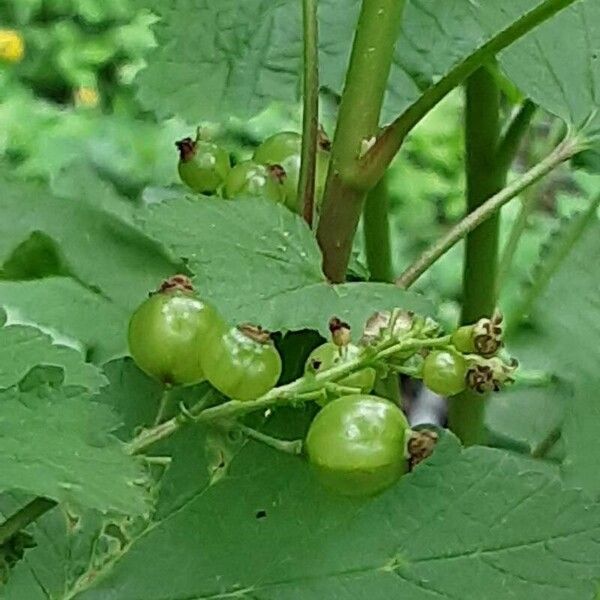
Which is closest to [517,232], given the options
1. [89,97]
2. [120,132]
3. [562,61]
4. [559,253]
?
[559,253]

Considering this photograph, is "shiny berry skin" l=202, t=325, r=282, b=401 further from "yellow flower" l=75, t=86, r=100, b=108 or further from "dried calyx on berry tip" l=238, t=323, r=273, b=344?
"yellow flower" l=75, t=86, r=100, b=108

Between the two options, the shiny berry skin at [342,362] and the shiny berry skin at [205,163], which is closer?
the shiny berry skin at [342,362]

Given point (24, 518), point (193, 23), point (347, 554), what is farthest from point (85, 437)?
point (193, 23)

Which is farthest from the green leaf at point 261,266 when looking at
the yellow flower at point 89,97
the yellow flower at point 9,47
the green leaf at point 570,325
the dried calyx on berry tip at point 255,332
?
the yellow flower at point 89,97

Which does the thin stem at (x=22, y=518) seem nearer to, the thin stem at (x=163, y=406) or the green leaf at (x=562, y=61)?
the thin stem at (x=163, y=406)

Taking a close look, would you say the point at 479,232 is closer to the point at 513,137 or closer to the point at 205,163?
the point at 513,137

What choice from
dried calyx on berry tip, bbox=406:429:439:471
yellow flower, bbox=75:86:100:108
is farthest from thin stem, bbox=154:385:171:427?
yellow flower, bbox=75:86:100:108
